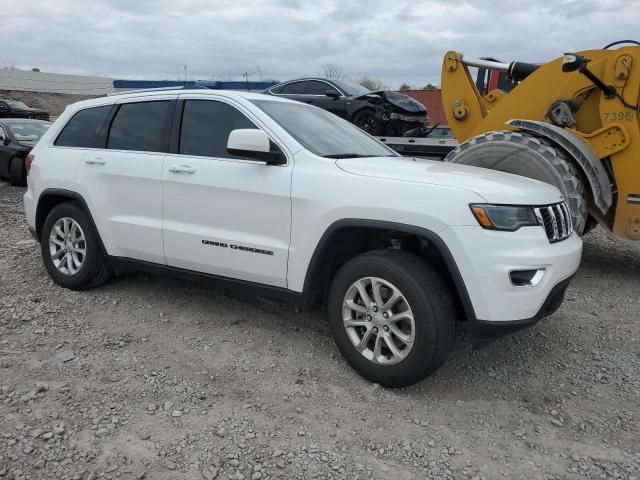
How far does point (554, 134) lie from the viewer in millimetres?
5375

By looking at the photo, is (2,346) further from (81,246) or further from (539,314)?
(539,314)

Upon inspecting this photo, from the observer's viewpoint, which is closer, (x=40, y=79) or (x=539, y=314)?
(x=539, y=314)

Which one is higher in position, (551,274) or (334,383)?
(551,274)

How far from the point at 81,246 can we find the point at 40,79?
4706cm

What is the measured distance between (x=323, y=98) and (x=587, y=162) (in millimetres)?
6557

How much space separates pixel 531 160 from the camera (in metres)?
5.39

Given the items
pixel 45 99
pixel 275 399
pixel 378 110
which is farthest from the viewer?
pixel 45 99

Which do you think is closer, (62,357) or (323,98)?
(62,357)

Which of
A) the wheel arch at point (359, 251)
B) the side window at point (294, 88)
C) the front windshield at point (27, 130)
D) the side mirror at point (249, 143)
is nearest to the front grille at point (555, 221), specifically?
the wheel arch at point (359, 251)

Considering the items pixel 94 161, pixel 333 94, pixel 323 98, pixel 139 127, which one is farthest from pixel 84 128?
pixel 323 98

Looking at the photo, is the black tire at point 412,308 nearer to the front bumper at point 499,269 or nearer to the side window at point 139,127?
the front bumper at point 499,269

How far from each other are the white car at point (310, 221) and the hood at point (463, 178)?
15 mm

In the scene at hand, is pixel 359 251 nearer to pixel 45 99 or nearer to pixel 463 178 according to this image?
pixel 463 178

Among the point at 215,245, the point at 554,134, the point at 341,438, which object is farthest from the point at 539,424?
the point at 554,134
